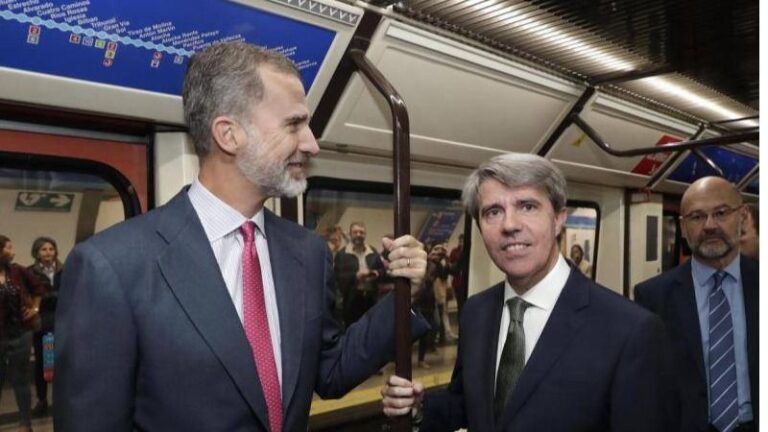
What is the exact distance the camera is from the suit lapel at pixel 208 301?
139 centimetres

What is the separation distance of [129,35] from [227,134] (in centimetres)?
58

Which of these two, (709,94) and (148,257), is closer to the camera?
(148,257)

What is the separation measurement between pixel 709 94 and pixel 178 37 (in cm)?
302

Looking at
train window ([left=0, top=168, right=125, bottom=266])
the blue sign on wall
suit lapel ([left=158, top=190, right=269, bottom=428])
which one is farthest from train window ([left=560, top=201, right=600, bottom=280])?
suit lapel ([left=158, top=190, right=269, bottom=428])

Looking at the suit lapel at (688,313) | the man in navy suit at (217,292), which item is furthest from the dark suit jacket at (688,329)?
the man in navy suit at (217,292)

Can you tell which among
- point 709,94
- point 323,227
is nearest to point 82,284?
point 323,227

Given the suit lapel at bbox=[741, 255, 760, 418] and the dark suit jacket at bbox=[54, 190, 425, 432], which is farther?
the suit lapel at bbox=[741, 255, 760, 418]

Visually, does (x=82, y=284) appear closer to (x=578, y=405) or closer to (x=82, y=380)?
(x=82, y=380)

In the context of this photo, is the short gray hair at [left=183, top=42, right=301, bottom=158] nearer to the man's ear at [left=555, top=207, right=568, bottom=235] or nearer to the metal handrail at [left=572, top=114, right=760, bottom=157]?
the man's ear at [left=555, top=207, right=568, bottom=235]

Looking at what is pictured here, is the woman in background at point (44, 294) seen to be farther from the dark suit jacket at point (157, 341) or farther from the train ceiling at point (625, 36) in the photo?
the train ceiling at point (625, 36)

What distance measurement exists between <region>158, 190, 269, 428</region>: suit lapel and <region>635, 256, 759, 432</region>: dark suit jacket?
1578mm

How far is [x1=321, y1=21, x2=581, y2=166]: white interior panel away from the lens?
2457mm

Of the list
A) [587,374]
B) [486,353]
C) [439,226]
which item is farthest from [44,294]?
[439,226]

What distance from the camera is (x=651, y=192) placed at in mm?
5176
